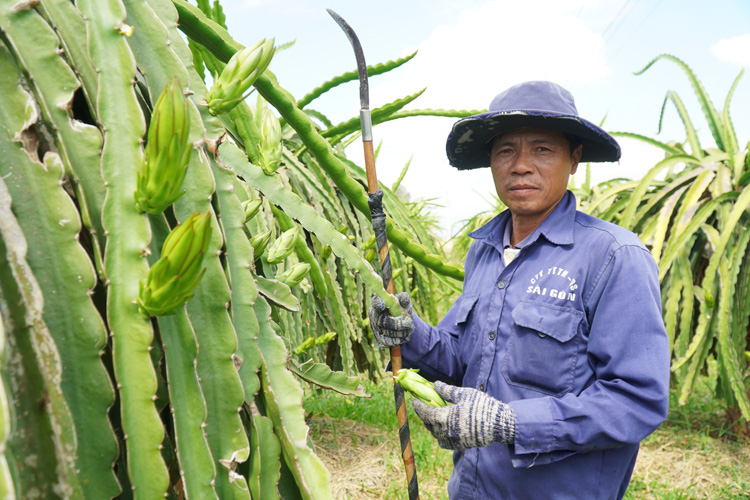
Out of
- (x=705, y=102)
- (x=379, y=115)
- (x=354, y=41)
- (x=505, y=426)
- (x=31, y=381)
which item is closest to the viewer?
(x=31, y=381)

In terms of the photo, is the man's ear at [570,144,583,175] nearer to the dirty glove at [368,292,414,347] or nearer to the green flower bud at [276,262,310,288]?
the dirty glove at [368,292,414,347]

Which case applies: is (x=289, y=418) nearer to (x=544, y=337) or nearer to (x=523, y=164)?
(x=544, y=337)

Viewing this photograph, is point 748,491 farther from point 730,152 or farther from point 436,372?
point 436,372

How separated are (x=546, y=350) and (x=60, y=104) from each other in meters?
1.16

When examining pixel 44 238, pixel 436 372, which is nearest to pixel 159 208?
pixel 44 238

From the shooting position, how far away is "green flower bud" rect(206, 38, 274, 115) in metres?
0.67

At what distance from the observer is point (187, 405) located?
0.57 m

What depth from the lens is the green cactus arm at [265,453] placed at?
636mm

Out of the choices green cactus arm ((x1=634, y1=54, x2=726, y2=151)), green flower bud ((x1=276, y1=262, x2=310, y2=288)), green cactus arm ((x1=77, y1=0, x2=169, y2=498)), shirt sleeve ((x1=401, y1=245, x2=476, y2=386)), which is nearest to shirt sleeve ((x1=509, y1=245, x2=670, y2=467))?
shirt sleeve ((x1=401, y1=245, x2=476, y2=386))

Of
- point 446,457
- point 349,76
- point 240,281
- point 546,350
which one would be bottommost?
point 446,457

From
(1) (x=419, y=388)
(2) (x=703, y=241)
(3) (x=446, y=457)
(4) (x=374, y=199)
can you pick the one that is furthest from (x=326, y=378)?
(2) (x=703, y=241)

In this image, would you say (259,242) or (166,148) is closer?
(166,148)

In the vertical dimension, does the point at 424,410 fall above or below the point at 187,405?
below

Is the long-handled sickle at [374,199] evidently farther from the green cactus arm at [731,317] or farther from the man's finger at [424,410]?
the green cactus arm at [731,317]
